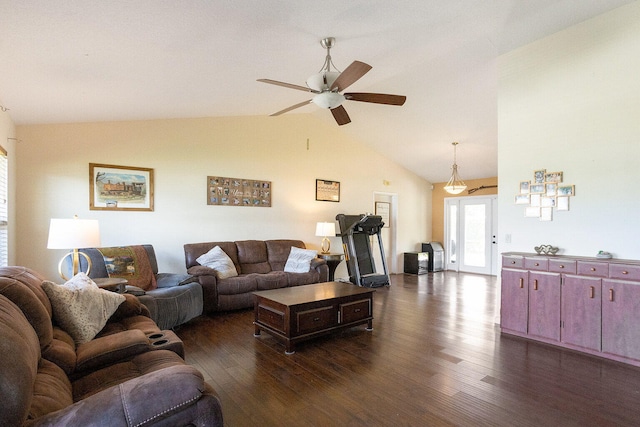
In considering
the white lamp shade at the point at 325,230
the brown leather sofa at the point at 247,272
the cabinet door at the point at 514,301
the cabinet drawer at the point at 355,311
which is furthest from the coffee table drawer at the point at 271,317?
the white lamp shade at the point at 325,230

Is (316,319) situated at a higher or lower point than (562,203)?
lower

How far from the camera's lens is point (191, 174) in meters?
5.14

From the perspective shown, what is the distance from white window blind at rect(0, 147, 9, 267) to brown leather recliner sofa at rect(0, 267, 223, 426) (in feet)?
5.95

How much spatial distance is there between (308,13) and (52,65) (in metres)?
1.98

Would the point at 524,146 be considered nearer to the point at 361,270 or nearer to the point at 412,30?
the point at 412,30

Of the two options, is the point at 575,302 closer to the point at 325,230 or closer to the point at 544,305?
the point at 544,305

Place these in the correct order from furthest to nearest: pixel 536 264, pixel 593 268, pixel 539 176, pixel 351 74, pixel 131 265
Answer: pixel 131 265 → pixel 539 176 → pixel 536 264 → pixel 593 268 → pixel 351 74

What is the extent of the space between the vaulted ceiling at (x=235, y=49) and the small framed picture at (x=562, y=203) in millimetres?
1804

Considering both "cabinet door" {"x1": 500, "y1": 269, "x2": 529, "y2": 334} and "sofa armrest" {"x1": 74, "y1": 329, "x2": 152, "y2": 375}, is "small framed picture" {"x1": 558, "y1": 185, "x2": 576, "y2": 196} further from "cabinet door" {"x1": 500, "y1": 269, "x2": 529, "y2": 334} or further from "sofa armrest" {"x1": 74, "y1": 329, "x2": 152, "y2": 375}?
"sofa armrest" {"x1": 74, "y1": 329, "x2": 152, "y2": 375}

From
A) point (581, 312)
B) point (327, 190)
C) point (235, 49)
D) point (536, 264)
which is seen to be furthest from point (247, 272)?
point (581, 312)

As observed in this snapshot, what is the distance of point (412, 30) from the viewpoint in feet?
10.2

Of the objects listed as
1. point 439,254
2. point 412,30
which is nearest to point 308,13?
point 412,30

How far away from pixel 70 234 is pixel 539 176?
488 cm

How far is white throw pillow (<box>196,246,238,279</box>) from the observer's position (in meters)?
4.68
